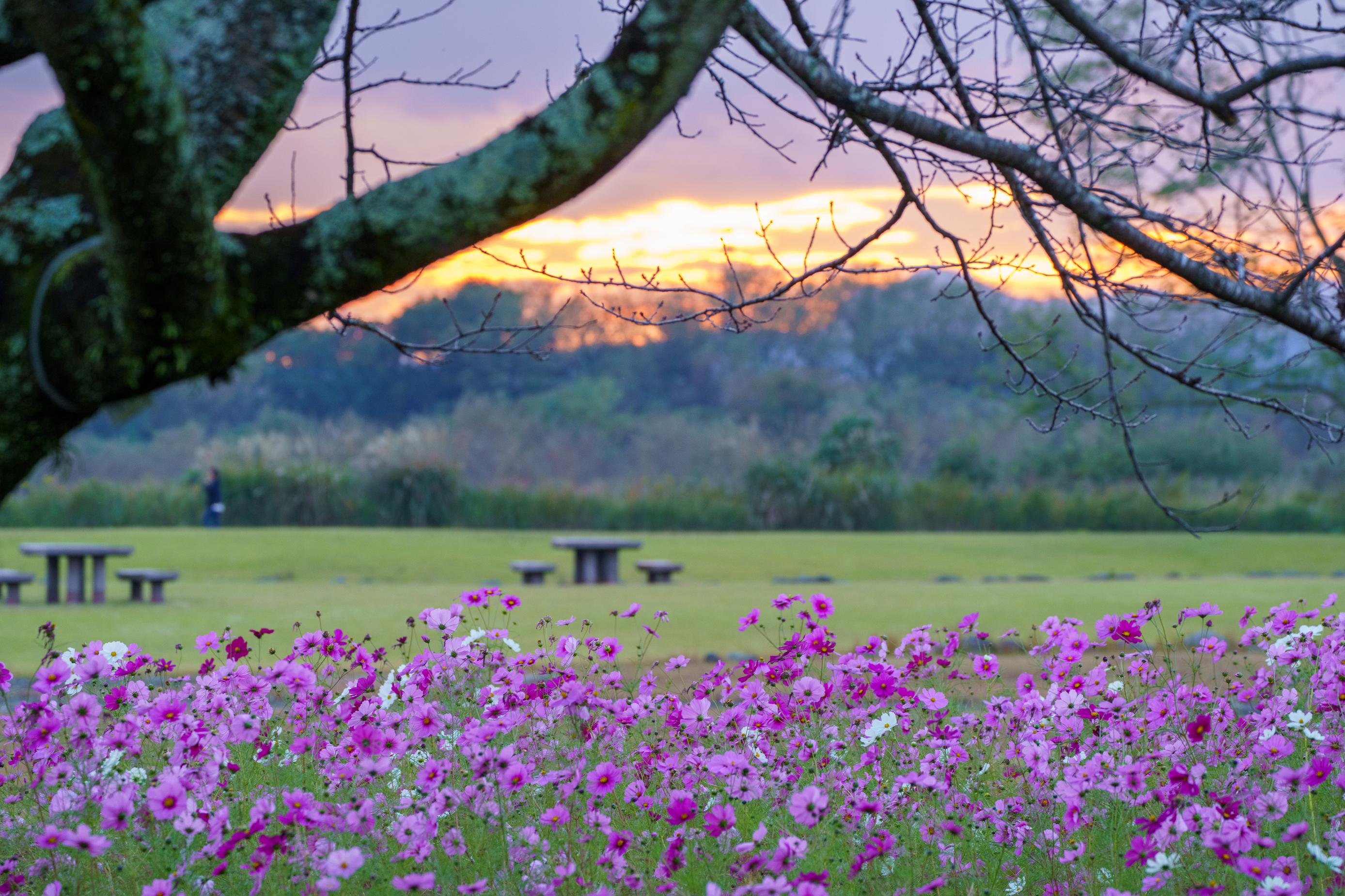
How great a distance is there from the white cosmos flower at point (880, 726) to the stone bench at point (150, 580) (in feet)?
26.0

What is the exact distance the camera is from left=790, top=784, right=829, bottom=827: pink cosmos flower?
7.20 ft

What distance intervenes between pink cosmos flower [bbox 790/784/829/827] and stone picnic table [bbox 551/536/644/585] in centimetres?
922

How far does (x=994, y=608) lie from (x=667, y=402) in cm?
3284

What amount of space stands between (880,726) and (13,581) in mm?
9096

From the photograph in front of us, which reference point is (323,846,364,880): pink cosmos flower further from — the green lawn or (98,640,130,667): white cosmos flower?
the green lawn

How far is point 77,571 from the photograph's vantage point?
10188mm

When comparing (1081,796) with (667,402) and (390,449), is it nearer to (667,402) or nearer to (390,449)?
(390,449)

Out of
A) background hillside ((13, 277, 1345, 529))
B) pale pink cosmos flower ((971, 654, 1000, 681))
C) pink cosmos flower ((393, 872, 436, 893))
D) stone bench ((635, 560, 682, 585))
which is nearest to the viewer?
pink cosmos flower ((393, 872, 436, 893))

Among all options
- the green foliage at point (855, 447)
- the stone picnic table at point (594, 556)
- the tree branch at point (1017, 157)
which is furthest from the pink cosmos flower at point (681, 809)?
the green foliage at point (855, 447)

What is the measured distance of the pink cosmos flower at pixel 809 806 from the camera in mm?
2195

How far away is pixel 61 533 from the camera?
15648 mm

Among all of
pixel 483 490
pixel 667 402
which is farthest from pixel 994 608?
pixel 667 402

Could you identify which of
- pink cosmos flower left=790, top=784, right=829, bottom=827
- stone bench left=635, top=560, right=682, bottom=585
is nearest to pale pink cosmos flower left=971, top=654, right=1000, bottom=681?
pink cosmos flower left=790, top=784, right=829, bottom=827

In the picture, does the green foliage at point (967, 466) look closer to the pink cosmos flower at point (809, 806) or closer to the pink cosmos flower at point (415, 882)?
the pink cosmos flower at point (809, 806)
